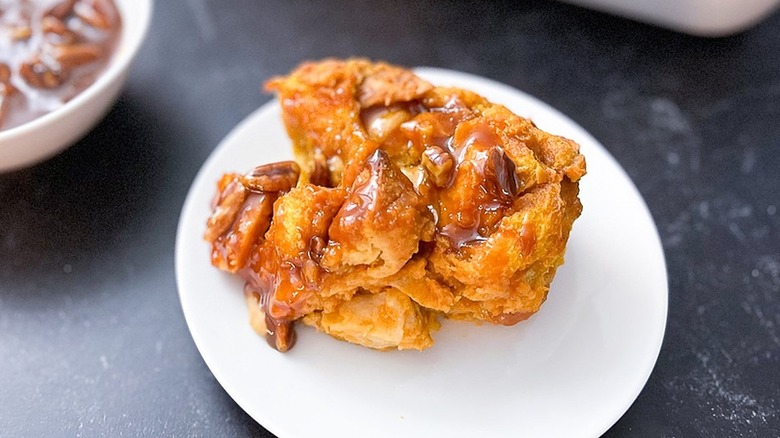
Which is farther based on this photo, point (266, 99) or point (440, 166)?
point (266, 99)

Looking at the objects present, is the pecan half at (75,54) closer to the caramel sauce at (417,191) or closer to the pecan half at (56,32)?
the pecan half at (56,32)

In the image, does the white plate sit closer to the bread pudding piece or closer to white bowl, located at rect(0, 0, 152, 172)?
the bread pudding piece

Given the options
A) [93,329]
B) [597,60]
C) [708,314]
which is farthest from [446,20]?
[93,329]

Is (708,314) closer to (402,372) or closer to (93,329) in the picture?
(402,372)

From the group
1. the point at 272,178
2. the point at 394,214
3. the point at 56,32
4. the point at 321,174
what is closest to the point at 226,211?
the point at 272,178

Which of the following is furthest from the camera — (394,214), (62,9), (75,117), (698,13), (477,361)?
(698,13)

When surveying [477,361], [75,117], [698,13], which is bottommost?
[477,361]

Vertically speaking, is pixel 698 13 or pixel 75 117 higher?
pixel 75 117

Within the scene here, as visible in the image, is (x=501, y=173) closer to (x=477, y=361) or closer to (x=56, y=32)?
(x=477, y=361)
